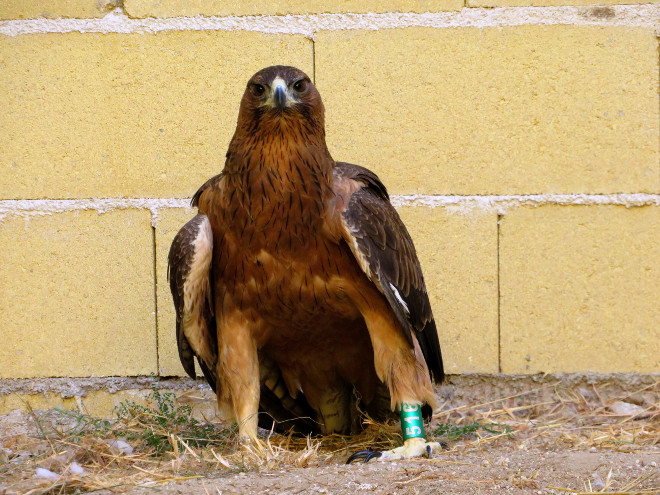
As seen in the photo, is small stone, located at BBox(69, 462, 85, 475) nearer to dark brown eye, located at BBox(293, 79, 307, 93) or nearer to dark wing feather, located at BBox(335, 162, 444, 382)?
dark wing feather, located at BBox(335, 162, 444, 382)

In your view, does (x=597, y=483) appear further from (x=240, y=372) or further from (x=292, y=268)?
(x=240, y=372)

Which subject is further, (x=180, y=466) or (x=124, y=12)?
(x=124, y=12)

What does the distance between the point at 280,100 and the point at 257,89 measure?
180mm


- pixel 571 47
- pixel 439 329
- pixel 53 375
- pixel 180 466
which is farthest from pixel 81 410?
pixel 571 47

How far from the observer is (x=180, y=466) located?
11.5ft

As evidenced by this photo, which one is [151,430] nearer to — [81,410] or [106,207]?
[81,410]

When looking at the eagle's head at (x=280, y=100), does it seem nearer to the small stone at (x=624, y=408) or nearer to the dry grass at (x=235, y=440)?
the dry grass at (x=235, y=440)

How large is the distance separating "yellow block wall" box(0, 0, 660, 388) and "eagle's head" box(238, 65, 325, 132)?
928mm

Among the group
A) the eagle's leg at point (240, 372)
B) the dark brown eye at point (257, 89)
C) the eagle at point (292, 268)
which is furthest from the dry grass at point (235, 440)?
the dark brown eye at point (257, 89)

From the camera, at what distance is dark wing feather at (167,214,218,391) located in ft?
12.4

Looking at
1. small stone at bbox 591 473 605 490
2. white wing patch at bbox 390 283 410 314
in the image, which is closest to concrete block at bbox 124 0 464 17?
white wing patch at bbox 390 283 410 314

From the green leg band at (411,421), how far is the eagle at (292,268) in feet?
0.05

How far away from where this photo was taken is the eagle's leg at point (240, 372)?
3.97 metres

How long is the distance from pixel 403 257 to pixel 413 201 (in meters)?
0.87
